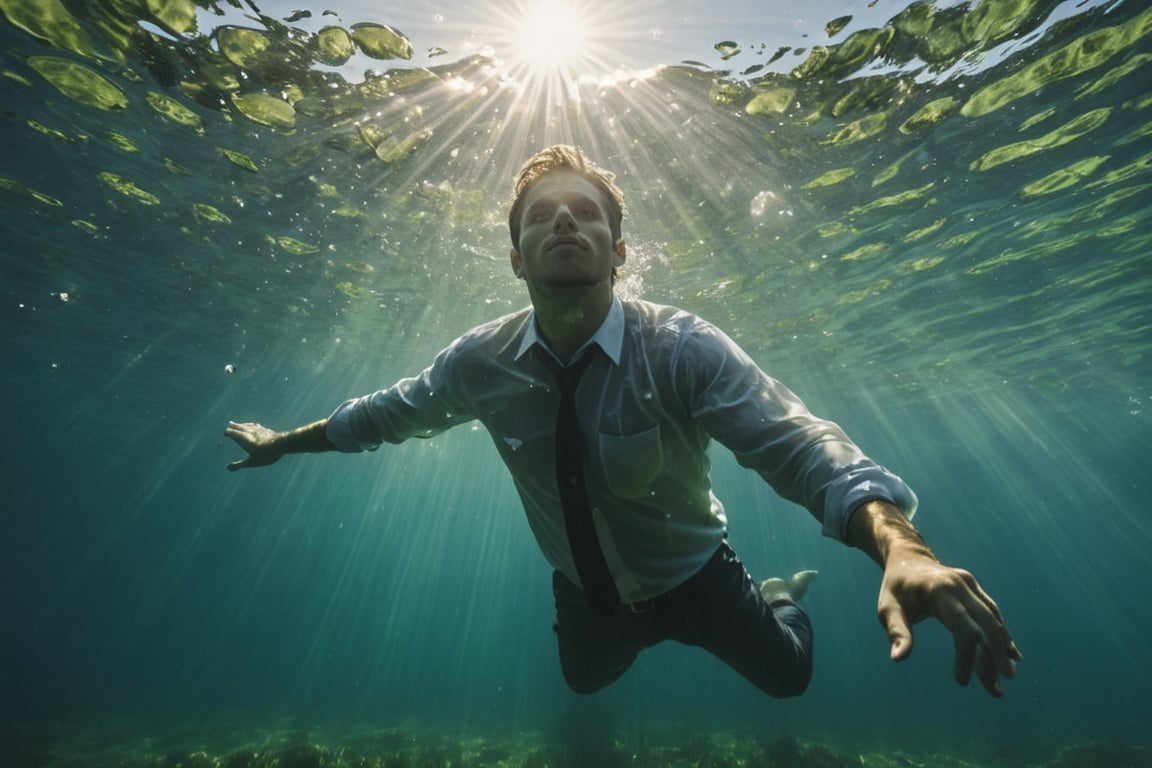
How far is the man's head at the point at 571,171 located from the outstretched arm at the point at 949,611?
9.06 feet

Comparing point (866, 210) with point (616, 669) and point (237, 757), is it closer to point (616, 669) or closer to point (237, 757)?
point (616, 669)

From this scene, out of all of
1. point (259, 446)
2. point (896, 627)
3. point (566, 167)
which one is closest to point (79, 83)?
point (259, 446)

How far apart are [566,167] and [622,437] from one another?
2.07 meters

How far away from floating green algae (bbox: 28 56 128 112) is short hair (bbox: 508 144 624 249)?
9170mm

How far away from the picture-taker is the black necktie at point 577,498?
131 inches

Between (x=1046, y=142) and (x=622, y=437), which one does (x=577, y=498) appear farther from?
(x=1046, y=142)

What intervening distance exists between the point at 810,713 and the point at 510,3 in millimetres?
37240

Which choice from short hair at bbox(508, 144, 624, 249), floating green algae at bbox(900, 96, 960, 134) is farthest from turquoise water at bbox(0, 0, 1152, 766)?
short hair at bbox(508, 144, 624, 249)

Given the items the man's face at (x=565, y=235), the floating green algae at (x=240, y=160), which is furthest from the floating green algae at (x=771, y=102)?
the floating green algae at (x=240, y=160)

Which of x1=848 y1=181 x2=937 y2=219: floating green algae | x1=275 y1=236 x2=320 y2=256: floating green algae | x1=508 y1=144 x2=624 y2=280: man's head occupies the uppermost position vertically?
x1=848 y1=181 x2=937 y2=219: floating green algae

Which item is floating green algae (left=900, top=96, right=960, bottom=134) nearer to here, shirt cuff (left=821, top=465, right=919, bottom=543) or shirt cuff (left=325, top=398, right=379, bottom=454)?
shirt cuff (left=821, top=465, right=919, bottom=543)

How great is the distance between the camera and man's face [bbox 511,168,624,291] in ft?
11.6

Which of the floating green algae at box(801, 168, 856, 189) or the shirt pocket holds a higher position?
the floating green algae at box(801, 168, 856, 189)

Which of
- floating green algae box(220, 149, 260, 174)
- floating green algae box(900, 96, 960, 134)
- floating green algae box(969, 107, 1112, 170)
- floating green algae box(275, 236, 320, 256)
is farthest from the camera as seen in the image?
floating green algae box(275, 236, 320, 256)
